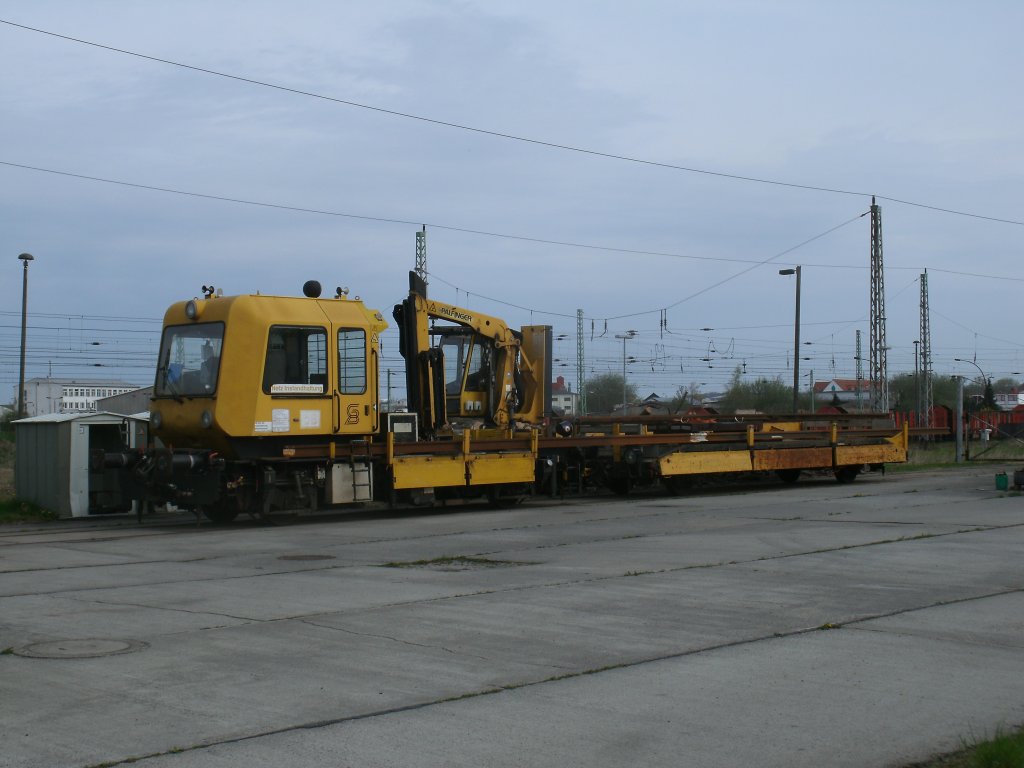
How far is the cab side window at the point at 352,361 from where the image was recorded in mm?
17719

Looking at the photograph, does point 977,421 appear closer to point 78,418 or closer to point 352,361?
point 352,361

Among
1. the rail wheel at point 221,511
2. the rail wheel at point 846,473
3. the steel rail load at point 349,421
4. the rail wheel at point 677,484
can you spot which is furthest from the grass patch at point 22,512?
the rail wheel at point 846,473

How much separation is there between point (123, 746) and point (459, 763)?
1.68 m

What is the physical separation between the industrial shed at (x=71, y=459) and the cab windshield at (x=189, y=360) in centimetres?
254

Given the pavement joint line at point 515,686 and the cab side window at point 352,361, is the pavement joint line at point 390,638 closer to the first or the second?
the pavement joint line at point 515,686

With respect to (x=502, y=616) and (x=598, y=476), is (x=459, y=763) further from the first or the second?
(x=598, y=476)

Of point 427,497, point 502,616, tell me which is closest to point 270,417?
point 427,497

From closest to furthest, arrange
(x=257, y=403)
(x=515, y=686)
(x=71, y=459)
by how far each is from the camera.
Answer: (x=515, y=686) < (x=257, y=403) < (x=71, y=459)

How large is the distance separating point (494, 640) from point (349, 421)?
9.86m

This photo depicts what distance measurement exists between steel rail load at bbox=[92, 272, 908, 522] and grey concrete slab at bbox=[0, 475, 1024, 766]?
73.9 inches

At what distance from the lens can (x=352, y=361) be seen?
17859mm

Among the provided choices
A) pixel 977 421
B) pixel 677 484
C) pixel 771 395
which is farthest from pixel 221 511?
pixel 771 395

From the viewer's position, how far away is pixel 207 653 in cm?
785

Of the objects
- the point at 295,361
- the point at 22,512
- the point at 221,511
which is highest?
the point at 295,361
